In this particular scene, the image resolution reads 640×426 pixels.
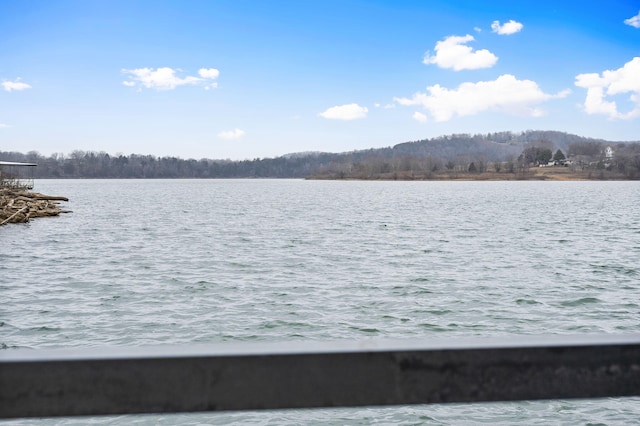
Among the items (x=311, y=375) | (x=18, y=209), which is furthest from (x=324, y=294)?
(x=18, y=209)

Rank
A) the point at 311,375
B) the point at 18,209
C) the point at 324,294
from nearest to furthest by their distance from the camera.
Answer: the point at 311,375, the point at 324,294, the point at 18,209

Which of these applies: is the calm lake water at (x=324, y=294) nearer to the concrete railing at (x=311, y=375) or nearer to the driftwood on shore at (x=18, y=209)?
the concrete railing at (x=311, y=375)

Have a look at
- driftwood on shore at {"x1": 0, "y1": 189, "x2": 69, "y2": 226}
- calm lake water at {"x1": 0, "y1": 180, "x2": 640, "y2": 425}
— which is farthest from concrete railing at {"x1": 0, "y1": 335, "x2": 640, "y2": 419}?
driftwood on shore at {"x1": 0, "y1": 189, "x2": 69, "y2": 226}

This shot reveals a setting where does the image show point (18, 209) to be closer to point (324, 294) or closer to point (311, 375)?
point (324, 294)

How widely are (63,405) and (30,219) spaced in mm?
50999

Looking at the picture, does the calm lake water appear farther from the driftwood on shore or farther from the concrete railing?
the driftwood on shore

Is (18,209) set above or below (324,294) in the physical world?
above

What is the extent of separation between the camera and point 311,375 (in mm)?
1562

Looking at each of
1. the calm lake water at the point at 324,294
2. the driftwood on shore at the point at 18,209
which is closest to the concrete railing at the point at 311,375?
the calm lake water at the point at 324,294

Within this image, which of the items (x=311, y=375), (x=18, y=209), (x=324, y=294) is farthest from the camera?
(x=18, y=209)

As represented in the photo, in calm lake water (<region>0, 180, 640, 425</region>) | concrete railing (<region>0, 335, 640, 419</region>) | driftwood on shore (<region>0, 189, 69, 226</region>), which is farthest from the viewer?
driftwood on shore (<region>0, 189, 69, 226</region>)

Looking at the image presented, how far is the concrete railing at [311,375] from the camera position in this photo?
152 centimetres

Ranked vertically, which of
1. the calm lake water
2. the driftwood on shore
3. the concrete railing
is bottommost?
the calm lake water

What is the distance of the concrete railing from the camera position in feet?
4.98
